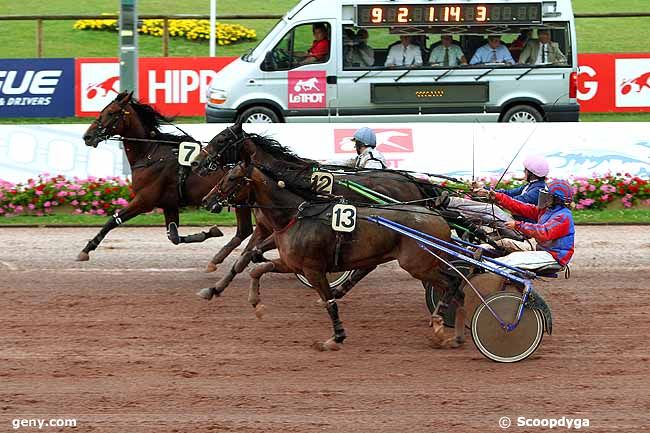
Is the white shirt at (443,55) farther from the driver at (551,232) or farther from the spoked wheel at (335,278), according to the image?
the driver at (551,232)

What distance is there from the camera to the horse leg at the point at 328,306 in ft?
25.2

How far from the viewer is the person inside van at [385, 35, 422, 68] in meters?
17.8

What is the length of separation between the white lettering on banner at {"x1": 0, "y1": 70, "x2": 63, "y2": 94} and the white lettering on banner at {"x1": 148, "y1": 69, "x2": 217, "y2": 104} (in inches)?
71.7

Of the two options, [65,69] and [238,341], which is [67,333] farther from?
[65,69]

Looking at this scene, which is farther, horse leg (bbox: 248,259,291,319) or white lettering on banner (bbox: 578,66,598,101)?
white lettering on banner (bbox: 578,66,598,101)

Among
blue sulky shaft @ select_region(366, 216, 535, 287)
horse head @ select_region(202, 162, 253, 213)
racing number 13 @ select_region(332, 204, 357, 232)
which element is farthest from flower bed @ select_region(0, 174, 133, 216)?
blue sulky shaft @ select_region(366, 216, 535, 287)

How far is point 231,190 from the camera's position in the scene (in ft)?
25.4

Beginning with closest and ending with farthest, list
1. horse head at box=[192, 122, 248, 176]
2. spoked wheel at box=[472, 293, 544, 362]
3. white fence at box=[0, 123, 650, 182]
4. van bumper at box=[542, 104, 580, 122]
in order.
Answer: spoked wheel at box=[472, 293, 544, 362]
horse head at box=[192, 122, 248, 176]
white fence at box=[0, 123, 650, 182]
van bumper at box=[542, 104, 580, 122]

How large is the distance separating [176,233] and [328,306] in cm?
297

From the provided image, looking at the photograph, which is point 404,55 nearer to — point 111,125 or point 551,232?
point 111,125

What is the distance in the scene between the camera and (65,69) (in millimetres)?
20234

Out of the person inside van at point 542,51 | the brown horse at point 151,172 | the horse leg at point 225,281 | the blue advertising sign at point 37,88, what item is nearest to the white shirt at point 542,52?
the person inside van at point 542,51

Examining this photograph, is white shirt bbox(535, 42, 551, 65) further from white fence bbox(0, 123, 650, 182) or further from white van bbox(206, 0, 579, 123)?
white fence bbox(0, 123, 650, 182)

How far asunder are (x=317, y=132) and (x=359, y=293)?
4.74 m
